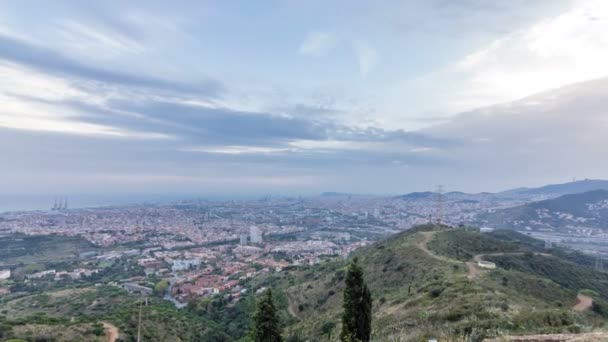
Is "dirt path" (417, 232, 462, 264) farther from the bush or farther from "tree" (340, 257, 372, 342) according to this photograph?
"tree" (340, 257, 372, 342)

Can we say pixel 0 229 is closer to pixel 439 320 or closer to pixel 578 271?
pixel 439 320

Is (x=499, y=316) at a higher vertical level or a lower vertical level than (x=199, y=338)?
higher

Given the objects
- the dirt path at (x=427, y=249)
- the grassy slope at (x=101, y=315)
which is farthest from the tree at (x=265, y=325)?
the dirt path at (x=427, y=249)

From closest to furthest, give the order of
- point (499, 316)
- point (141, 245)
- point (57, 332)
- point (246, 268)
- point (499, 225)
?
point (499, 316)
point (57, 332)
point (246, 268)
point (141, 245)
point (499, 225)

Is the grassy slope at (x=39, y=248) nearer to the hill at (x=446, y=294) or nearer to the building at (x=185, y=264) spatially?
the building at (x=185, y=264)

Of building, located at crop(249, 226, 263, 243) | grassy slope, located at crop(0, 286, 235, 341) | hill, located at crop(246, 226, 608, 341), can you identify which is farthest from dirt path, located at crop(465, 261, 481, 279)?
building, located at crop(249, 226, 263, 243)

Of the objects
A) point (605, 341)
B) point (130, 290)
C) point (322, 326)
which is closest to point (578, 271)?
point (322, 326)

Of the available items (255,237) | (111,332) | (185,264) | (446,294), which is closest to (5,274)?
(185,264)
